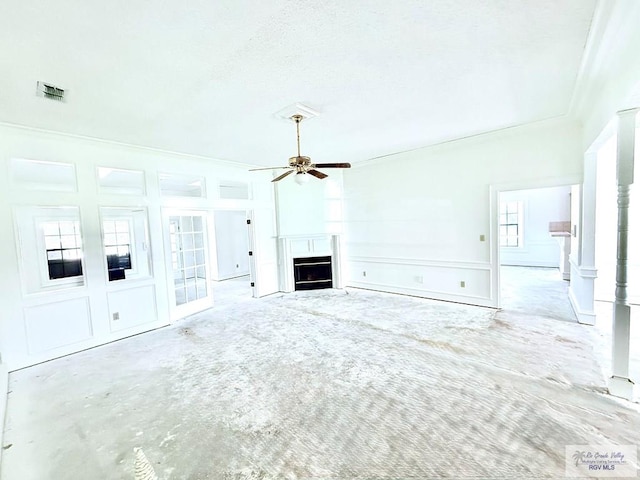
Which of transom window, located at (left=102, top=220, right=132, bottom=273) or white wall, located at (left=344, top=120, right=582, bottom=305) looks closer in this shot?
white wall, located at (left=344, top=120, right=582, bottom=305)

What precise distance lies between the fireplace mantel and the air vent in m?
4.20

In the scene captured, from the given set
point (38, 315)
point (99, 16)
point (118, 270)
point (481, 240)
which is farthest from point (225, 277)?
point (99, 16)

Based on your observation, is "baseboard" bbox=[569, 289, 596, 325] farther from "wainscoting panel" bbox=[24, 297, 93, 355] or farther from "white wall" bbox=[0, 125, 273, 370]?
"wainscoting panel" bbox=[24, 297, 93, 355]

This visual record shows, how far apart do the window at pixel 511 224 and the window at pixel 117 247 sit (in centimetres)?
971

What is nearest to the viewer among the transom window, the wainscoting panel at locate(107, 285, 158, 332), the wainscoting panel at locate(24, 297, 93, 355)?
the wainscoting panel at locate(24, 297, 93, 355)

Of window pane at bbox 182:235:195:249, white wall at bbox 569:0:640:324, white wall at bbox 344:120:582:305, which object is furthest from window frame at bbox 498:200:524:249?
window pane at bbox 182:235:195:249

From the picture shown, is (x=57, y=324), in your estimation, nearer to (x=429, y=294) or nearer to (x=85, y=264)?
(x=85, y=264)

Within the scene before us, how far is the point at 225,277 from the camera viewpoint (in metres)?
8.22

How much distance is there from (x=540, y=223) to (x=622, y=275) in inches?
278

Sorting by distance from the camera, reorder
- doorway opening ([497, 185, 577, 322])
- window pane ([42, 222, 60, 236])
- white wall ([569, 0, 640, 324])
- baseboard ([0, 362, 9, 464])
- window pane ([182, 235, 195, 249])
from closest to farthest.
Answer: white wall ([569, 0, 640, 324]) < baseboard ([0, 362, 9, 464]) < window pane ([42, 222, 60, 236]) < window pane ([182, 235, 195, 249]) < doorway opening ([497, 185, 577, 322])

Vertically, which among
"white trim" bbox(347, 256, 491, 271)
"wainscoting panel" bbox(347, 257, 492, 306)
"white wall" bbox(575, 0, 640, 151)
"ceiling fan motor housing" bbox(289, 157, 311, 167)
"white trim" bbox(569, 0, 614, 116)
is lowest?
"wainscoting panel" bbox(347, 257, 492, 306)

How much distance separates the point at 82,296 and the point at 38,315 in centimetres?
45

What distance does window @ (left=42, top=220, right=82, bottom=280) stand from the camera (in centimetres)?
372

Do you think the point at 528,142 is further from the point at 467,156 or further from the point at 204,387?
the point at 204,387
